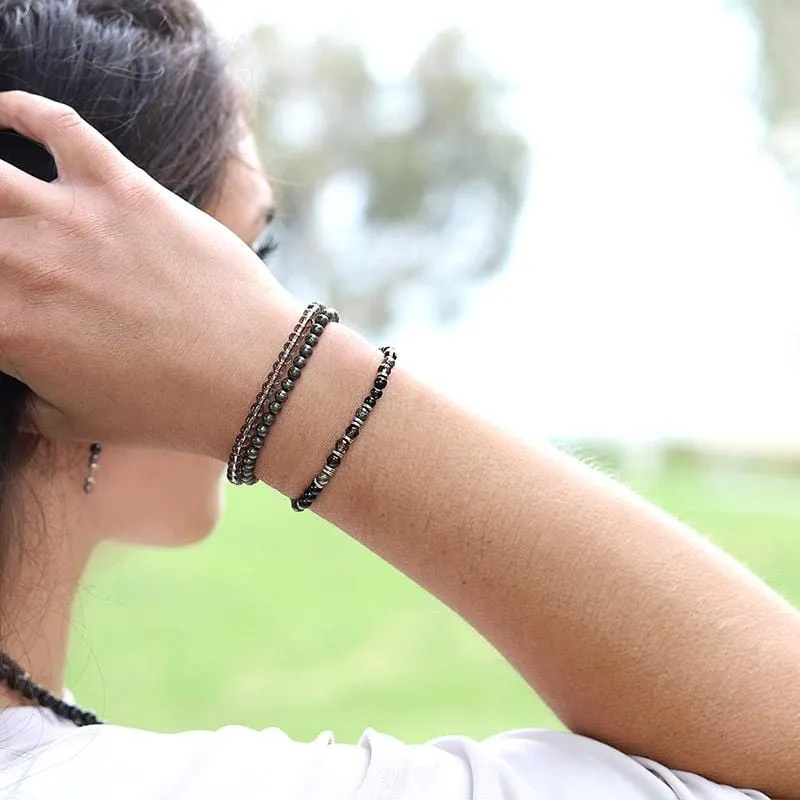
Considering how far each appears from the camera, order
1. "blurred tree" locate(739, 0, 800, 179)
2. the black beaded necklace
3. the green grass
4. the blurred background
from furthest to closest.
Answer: "blurred tree" locate(739, 0, 800, 179) → the blurred background → the green grass → the black beaded necklace

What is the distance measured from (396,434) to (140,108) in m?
0.28

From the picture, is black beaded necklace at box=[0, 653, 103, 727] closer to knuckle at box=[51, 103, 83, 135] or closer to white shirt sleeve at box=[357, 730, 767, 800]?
white shirt sleeve at box=[357, 730, 767, 800]

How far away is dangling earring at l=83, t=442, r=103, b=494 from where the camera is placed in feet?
2.18

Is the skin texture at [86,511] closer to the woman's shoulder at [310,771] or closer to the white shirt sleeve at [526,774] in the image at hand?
the woman's shoulder at [310,771]

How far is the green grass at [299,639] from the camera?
8.02ft

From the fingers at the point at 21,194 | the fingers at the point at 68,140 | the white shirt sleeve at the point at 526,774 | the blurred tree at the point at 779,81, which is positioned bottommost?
the white shirt sleeve at the point at 526,774

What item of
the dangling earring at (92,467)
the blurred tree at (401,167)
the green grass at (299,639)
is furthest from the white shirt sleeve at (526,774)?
the blurred tree at (401,167)

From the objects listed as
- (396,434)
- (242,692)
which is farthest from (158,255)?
(242,692)

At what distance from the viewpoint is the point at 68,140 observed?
540 mm

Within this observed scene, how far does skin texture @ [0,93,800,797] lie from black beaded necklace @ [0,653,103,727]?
0.17 meters

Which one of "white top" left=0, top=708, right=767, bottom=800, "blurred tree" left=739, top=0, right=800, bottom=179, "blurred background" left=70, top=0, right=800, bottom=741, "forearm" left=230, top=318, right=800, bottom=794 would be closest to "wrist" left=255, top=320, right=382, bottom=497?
"forearm" left=230, top=318, right=800, bottom=794

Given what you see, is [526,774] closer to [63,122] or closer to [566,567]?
[566,567]

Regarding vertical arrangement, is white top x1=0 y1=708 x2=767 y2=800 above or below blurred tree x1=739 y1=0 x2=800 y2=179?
below

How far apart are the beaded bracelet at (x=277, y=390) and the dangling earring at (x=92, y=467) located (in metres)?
0.16
